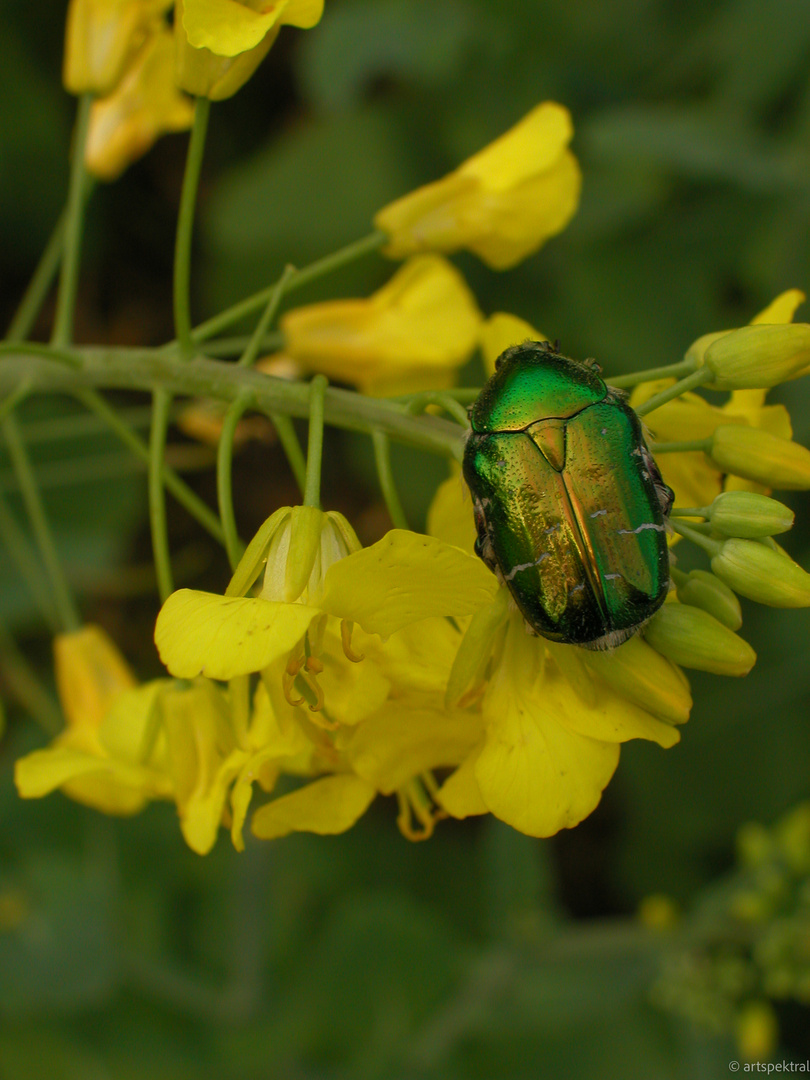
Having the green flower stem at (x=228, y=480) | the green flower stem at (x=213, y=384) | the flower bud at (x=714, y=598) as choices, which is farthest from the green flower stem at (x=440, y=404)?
the flower bud at (x=714, y=598)

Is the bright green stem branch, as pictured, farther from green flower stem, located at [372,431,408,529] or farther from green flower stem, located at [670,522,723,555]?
green flower stem, located at [670,522,723,555]

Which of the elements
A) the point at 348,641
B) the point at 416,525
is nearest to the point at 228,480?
the point at 348,641

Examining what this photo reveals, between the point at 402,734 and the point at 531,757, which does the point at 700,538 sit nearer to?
the point at 531,757

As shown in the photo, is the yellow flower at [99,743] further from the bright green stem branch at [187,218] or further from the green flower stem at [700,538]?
the green flower stem at [700,538]

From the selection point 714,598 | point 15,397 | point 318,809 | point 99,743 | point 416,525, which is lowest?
point 416,525

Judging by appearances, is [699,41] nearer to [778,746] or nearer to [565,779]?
[778,746]

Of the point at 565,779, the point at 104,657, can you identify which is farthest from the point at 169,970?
the point at 565,779

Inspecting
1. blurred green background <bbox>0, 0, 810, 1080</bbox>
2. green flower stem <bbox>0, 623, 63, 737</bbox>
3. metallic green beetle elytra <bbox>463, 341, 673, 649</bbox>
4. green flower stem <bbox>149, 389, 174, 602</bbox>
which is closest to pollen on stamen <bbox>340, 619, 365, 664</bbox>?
metallic green beetle elytra <bbox>463, 341, 673, 649</bbox>
